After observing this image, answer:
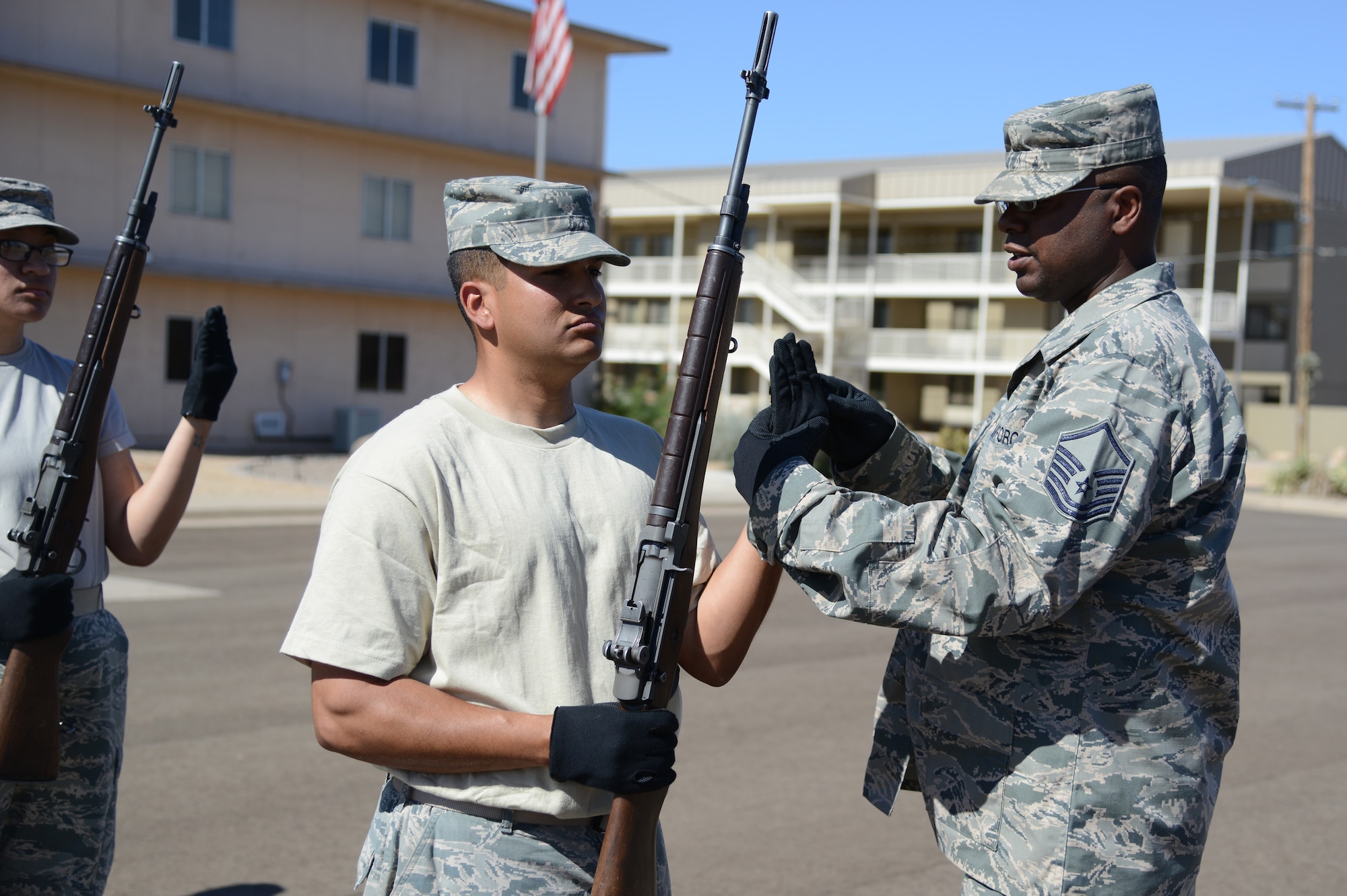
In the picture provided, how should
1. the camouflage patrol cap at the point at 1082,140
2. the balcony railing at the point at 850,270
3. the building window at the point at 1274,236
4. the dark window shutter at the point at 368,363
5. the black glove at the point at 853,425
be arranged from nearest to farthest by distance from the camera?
the camouflage patrol cap at the point at 1082,140
the black glove at the point at 853,425
the dark window shutter at the point at 368,363
the balcony railing at the point at 850,270
the building window at the point at 1274,236

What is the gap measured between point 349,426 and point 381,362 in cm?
221

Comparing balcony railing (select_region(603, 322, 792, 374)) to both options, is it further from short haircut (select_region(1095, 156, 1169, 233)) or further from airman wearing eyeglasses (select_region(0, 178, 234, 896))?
short haircut (select_region(1095, 156, 1169, 233))

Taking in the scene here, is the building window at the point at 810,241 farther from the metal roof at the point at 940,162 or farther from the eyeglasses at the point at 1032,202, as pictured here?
the eyeglasses at the point at 1032,202

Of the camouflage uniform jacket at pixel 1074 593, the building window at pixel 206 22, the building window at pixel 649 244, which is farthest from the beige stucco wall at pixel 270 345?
the camouflage uniform jacket at pixel 1074 593

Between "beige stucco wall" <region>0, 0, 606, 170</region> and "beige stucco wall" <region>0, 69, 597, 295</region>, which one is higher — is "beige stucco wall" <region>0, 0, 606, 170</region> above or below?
above

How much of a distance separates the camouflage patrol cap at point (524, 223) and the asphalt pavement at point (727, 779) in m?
2.84

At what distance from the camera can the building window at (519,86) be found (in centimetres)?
2661

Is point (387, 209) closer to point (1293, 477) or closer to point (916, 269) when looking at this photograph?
point (916, 269)

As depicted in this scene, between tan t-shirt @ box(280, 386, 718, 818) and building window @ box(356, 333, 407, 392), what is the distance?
2379cm

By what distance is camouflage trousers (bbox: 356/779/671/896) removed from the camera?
87.4 inches

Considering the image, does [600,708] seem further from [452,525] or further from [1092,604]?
[1092,604]

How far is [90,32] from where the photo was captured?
828 inches

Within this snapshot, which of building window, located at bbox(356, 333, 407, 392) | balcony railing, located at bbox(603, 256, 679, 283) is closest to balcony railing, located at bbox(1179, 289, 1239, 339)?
balcony railing, located at bbox(603, 256, 679, 283)

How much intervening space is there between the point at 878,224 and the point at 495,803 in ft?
128
